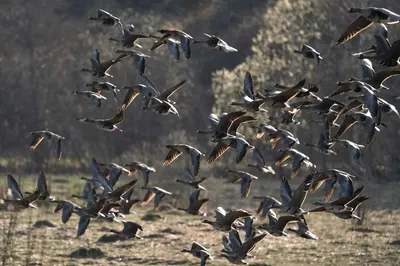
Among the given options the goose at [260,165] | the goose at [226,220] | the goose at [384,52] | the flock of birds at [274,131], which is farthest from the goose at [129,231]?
the goose at [384,52]

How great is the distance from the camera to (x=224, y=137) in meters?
12.6

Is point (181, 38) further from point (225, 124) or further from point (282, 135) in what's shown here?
point (282, 135)

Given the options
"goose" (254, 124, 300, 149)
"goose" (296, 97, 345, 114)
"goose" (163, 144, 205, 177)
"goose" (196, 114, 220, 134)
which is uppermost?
"goose" (296, 97, 345, 114)

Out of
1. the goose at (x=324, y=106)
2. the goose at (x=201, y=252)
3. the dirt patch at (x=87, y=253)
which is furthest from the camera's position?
the dirt patch at (x=87, y=253)

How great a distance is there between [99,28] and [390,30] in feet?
79.0

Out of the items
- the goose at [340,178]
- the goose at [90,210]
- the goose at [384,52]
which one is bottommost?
the goose at [90,210]

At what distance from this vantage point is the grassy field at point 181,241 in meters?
21.2

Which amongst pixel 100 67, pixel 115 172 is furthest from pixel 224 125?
pixel 115 172

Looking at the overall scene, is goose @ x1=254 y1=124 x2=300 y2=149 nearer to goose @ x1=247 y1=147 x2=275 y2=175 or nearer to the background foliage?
goose @ x1=247 y1=147 x2=275 y2=175

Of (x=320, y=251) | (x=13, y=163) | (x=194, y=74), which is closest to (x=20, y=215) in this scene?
(x=320, y=251)

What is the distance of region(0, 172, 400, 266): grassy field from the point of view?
69.5ft

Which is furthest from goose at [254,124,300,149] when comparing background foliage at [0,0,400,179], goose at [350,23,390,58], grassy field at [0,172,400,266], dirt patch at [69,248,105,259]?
background foliage at [0,0,400,179]

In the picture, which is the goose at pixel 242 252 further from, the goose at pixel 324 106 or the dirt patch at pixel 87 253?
the dirt patch at pixel 87 253

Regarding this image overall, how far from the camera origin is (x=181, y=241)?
2442 cm
